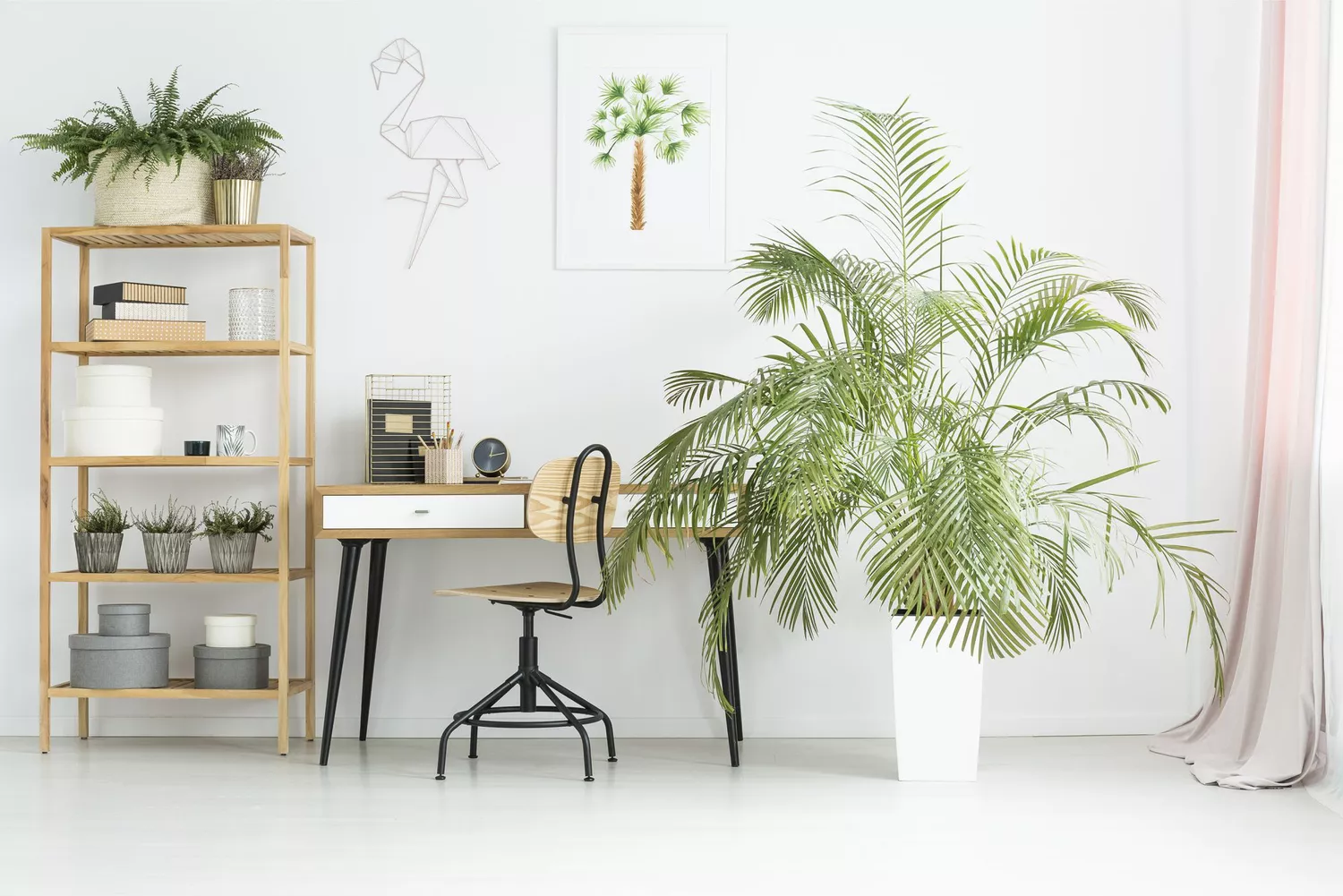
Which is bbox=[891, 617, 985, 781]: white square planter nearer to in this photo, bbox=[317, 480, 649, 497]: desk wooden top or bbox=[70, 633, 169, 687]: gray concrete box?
bbox=[317, 480, 649, 497]: desk wooden top

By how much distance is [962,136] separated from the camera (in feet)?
11.6

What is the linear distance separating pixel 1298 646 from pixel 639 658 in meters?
1.82

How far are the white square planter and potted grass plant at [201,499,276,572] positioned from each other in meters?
1.86

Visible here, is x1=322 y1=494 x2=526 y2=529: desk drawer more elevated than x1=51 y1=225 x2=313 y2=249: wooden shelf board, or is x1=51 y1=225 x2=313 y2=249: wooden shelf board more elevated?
x1=51 y1=225 x2=313 y2=249: wooden shelf board

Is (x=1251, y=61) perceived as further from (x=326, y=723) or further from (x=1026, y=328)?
(x=326, y=723)

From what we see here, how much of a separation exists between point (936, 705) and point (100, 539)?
241 centimetres

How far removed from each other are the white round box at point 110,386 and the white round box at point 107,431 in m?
0.02

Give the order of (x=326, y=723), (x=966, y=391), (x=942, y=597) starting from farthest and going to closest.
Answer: (x=966, y=391) < (x=326, y=723) < (x=942, y=597)

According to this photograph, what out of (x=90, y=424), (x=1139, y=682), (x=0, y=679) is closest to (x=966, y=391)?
(x=1139, y=682)

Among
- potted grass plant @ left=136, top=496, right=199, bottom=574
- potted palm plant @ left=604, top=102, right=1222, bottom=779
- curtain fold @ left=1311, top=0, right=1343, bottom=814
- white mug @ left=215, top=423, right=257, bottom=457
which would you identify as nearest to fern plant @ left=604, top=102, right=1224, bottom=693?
potted palm plant @ left=604, top=102, right=1222, bottom=779

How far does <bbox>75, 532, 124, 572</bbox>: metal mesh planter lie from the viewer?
3.31 metres

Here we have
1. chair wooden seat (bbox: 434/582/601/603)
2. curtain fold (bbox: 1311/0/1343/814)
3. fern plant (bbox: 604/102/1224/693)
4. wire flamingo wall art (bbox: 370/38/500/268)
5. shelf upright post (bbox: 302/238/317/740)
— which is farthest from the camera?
wire flamingo wall art (bbox: 370/38/500/268)

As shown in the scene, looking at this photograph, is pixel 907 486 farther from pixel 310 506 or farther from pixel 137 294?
pixel 137 294

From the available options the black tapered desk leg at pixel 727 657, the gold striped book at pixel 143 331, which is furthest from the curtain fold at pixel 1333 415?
the gold striped book at pixel 143 331
